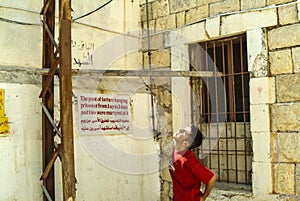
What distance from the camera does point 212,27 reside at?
217 inches

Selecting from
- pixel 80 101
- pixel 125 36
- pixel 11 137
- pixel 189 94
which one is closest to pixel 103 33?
pixel 125 36

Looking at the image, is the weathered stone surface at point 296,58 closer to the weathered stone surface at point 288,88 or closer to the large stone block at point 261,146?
the weathered stone surface at point 288,88

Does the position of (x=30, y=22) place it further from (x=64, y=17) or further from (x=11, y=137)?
(x=11, y=137)

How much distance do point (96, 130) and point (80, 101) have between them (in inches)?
18.5

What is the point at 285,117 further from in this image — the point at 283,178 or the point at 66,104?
the point at 66,104

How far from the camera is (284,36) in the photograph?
16.0 ft

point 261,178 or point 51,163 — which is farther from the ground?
point 51,163

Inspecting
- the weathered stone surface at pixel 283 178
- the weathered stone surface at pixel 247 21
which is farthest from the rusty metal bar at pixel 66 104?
the weathered stone surface at pixel 283 178

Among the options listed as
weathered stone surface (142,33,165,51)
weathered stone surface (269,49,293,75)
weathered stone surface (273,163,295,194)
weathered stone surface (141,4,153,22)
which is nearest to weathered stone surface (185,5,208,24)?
weathered stone surface (142,33,165,51)

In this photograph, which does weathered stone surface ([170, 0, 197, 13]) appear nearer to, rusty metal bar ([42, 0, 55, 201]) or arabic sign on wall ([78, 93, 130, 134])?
arabic sign on wall ([78, 93, 130, 134])

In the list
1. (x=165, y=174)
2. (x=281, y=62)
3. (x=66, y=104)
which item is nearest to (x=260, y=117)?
(x=281, y=62)

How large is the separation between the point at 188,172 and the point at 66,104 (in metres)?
1.48

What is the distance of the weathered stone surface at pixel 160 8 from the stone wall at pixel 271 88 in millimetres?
964

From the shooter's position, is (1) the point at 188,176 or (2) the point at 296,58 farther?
(2) the point at 296,58
